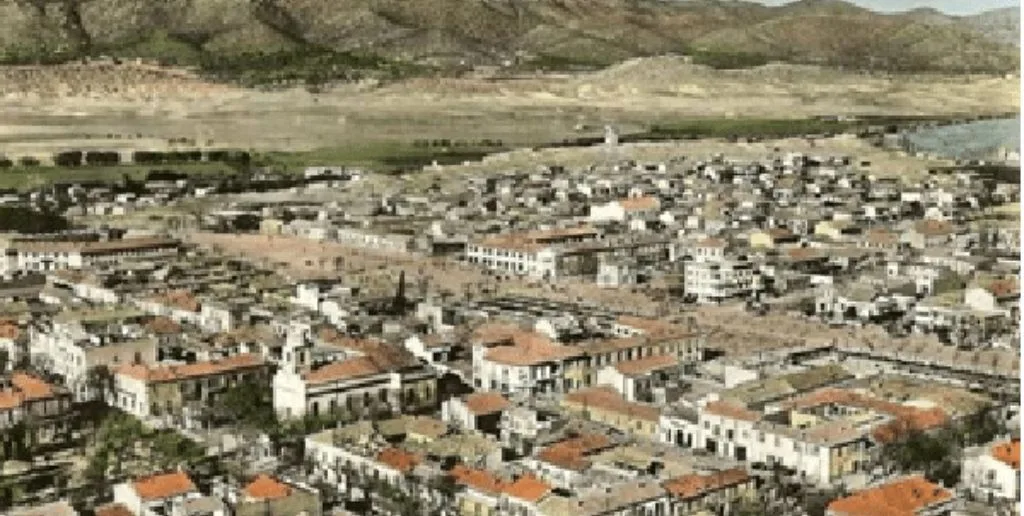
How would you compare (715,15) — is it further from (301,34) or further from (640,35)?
(301,34)

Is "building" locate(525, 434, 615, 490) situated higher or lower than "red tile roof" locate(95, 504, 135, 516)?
higher

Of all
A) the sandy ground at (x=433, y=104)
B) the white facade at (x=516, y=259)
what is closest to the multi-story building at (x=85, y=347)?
the white facade at (x=516, y=259)

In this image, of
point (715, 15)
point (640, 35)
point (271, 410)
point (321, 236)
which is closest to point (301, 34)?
point (640, 35)

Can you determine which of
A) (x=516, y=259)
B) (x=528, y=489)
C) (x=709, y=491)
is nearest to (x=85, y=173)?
(x=516, y=259)

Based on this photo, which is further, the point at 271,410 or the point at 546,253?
the point at 546,253

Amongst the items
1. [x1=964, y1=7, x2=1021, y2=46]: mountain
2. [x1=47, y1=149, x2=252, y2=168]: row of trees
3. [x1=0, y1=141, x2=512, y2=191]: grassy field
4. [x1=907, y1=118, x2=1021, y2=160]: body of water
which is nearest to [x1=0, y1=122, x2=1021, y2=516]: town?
[x1=964, y1=7, x2=1021, y2=46]: mountain

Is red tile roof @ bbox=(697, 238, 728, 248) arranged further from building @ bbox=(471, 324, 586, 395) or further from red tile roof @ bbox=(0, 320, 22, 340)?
red tile roof @ bbox=(0, 320, 22, 340)

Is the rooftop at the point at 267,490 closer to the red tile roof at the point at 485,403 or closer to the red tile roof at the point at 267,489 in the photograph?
the red tile roof at the point at 267,489
